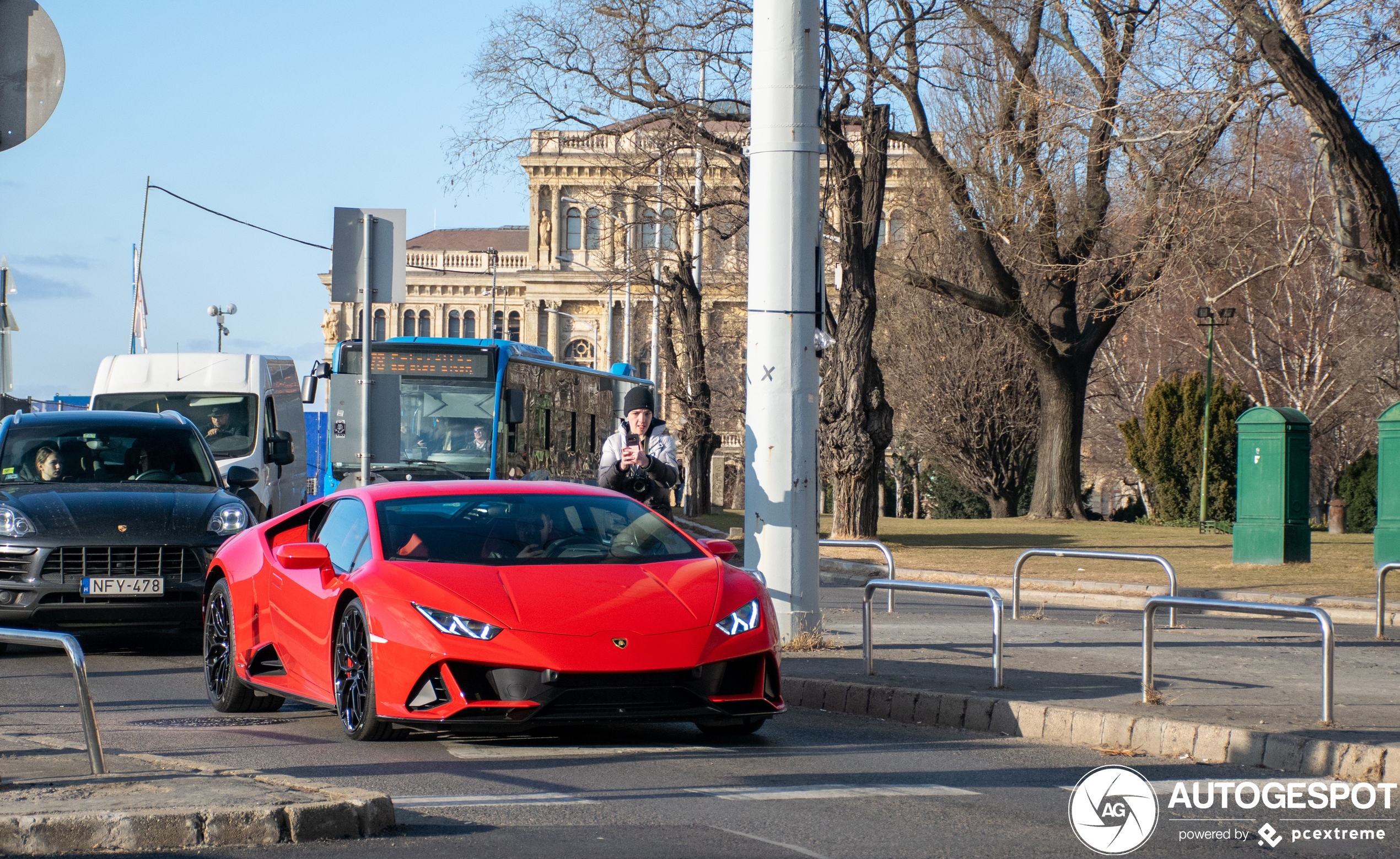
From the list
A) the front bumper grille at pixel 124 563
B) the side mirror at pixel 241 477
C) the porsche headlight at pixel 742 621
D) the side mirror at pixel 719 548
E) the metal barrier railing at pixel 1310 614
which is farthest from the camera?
the side mirror at pixel 241 477

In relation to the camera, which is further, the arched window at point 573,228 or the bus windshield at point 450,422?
the arched window at point 573,228

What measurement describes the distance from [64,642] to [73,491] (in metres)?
6.24

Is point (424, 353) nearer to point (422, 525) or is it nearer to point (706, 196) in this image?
point (706, 196)

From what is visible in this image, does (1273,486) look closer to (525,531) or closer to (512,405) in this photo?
(512,405)

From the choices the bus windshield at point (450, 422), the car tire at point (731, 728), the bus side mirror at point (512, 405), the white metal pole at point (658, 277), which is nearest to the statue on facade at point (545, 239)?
the white metal pole at point (658, 277)

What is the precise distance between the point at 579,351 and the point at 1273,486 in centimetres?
8357

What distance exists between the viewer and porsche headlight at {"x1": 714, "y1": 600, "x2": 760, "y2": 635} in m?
7.26

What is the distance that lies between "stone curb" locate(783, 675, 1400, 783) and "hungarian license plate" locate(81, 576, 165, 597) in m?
4.63

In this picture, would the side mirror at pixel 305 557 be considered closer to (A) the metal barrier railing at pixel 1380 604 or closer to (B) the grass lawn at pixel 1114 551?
(A) the metal barrier railing at pixel 1380 604

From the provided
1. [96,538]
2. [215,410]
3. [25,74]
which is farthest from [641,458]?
[215,410]

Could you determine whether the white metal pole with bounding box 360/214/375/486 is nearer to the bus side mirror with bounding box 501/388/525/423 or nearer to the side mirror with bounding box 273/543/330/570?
the side mirror with bounding box 273/543/330/570

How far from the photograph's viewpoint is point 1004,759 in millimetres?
7246

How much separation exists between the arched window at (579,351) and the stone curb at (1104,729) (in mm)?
92616

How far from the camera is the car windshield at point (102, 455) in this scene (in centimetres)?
1216
